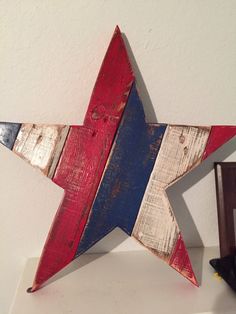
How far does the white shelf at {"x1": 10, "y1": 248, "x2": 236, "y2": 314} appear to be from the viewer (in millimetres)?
512

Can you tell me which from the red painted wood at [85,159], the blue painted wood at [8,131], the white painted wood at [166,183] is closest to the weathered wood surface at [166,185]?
the white painted wood at [166,183]

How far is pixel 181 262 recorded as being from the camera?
1.86 ft

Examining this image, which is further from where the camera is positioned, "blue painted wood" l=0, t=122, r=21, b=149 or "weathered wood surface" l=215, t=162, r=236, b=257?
"weathered wood surface" l=215, t=162, r=236, b=257

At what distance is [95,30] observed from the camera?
564 mm

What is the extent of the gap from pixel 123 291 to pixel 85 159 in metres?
0.27

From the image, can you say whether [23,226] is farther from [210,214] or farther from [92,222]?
[210,214]

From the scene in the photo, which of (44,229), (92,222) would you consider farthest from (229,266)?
(44,229)

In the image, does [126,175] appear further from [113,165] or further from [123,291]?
[123,291]

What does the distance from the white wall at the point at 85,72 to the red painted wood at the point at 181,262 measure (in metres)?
0.13

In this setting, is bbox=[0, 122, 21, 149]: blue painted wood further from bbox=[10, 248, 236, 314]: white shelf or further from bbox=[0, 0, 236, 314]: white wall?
bbox=[10, 248, 236, 314]: white shelf

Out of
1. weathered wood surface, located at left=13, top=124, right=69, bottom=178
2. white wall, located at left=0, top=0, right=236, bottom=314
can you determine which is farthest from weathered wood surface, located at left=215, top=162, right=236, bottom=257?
weathered wood surface, located at left=13, top=124, right=69, bottom=178

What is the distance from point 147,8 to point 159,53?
91 mm

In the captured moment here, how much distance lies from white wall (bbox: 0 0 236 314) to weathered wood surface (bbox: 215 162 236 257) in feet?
0.12

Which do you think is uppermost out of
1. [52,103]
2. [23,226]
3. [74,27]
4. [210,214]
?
[74,27]
